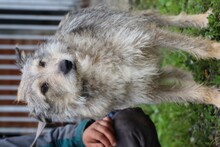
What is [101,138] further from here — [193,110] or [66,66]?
[193,110]

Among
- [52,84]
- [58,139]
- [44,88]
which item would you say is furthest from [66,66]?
[58,139]

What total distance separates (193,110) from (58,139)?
184 centimetres

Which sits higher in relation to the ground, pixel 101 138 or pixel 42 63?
pixel 42 63

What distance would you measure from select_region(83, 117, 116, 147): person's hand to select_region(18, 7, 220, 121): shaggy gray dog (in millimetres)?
149

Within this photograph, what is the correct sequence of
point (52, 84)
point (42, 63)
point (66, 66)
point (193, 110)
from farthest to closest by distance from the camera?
1. point (193, 110)
2. point (42, 63)
3. point (52, 84)
4. point (66, 66)

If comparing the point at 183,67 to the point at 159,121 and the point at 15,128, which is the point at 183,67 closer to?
the point at 159,121

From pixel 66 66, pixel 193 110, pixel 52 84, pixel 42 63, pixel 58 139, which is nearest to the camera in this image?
pixel 66 66

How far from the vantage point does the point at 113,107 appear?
15.5 feet

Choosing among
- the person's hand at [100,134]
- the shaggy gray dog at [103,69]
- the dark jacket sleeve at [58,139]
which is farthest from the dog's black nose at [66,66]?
the dark jacket sleeve at [58,139]

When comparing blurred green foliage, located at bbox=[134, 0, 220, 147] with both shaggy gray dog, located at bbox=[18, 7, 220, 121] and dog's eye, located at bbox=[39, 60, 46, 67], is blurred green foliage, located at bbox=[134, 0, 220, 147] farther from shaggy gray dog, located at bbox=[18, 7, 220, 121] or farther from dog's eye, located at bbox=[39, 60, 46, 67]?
dog's eye, located at bbox=[39, 60, 46, 67]

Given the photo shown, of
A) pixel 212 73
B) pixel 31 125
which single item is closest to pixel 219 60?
pixel 212 73

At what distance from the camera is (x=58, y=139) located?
488 cm

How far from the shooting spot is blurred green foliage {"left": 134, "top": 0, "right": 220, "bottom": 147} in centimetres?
523

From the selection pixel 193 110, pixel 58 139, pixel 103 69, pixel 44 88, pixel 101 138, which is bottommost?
pixel 193 110
